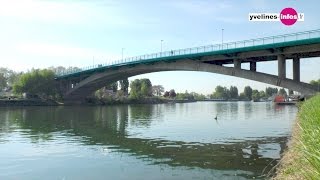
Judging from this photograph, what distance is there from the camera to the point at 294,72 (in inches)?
1761

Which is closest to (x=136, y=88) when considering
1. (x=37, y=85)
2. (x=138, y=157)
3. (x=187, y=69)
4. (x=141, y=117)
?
(x=37, y=85)

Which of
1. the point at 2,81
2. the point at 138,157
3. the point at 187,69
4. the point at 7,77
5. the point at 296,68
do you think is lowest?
the point at 138,157

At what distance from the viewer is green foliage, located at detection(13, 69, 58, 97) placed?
118125 mm

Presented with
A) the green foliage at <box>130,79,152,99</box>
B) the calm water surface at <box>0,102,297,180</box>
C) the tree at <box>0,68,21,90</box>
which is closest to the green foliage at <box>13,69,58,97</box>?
the tree at <box>0,68,21,90</box>

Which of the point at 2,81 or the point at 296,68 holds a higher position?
the point at 2,81

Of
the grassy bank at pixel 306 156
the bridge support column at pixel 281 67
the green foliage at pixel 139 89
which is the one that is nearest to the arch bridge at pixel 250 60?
the bridge support column at pixel 281 67

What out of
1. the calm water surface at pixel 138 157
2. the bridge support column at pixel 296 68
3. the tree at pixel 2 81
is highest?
the tree at pixel 2 81

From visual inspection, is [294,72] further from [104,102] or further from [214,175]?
[104,102]

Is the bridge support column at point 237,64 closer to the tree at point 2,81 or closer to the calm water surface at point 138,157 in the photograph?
the calm water surface at point 138,157

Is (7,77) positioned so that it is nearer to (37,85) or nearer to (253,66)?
(37,85)

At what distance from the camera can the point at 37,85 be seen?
388 feet

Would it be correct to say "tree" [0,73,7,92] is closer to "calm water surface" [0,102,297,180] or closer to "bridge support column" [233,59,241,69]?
"bridge support column" [233,59,241,69]

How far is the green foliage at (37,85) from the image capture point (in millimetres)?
118125

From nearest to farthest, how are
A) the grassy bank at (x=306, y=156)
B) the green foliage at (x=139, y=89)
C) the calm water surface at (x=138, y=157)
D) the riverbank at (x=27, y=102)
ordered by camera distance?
the grassy bank at (x=306, y=156) → the calm water surface at (x=138, y=157) → the riverbank at (x=27, y=102) → the green foliage at (x=139, y=89)
